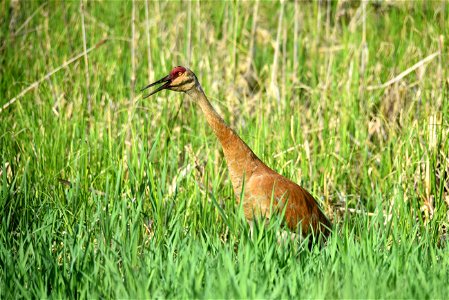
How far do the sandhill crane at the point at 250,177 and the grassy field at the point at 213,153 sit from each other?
0.23m

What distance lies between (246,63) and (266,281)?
4091 mm

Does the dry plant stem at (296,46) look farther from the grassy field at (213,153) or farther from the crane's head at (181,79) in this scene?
the crane's head at (181,79)

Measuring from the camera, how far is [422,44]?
640 centimetres

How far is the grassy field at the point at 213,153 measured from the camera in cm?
346

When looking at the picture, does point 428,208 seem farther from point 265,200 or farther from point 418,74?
point 418,74

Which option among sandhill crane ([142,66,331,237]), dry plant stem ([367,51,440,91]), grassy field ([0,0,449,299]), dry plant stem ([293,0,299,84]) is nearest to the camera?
grassy field ([0,0,449,299])

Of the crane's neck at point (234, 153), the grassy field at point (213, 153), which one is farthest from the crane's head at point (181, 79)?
the grassy field at point (213, 153)

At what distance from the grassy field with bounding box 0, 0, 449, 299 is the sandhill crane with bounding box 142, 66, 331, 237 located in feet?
0.75

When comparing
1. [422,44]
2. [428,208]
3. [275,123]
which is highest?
[422,44]

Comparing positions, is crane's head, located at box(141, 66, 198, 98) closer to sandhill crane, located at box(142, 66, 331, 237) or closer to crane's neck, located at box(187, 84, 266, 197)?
sandhill crane, located at box(142, 66, 331, 237)

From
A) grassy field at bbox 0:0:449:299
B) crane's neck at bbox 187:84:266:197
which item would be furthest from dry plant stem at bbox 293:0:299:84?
crane's neck at bbox 187:84:266:197

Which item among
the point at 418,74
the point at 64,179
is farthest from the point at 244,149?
the point at 418,74

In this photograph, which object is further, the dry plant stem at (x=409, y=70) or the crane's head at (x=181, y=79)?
the dry plant stem at (x=409, y=70)

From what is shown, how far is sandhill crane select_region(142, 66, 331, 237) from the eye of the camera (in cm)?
456
